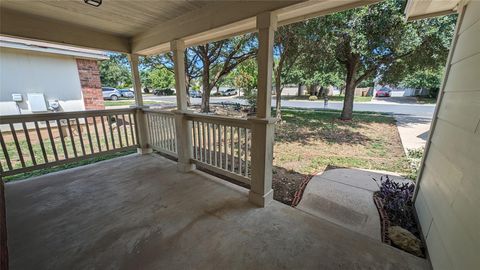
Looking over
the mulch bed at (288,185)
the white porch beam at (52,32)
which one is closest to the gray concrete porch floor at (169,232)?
the mulch bed at (288,185)

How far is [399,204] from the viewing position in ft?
7.08

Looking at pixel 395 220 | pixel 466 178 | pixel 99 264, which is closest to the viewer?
pixel 466 178

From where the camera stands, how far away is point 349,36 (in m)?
5.58

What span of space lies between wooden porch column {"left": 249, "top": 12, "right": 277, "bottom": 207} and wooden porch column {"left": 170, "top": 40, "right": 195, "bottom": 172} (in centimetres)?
133

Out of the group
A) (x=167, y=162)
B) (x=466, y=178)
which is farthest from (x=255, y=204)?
(x=167, y=162)

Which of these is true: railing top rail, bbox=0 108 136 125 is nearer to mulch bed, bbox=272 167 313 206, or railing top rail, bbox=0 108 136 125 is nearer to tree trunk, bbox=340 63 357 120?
mulch bed, bbox=272 167 313 206

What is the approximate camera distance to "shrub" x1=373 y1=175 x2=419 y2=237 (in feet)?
6.51

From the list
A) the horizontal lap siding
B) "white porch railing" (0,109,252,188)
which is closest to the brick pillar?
"white porch railing" (0,109,252,188)

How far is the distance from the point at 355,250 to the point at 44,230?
2.81m

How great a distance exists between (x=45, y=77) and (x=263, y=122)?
635cm

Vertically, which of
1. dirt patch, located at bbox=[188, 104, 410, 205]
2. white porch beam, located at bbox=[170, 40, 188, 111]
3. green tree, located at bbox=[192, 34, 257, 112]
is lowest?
dirt patch, located at bbox=[188, 104, 410, 205]

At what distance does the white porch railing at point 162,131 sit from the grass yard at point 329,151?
195 centimetres

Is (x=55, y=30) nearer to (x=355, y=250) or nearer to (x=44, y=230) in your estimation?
(x=44, y=230)

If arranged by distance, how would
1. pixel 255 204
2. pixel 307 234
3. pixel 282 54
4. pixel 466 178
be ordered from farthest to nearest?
pixel 282 54 < pixel 255 204 < pixel 307 234 < pixel 466 178
